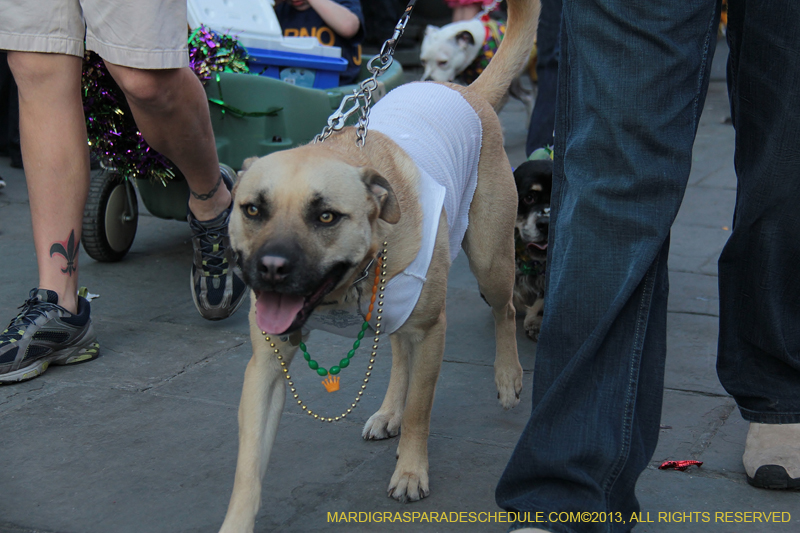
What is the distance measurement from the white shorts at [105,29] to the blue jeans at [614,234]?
1.57 metres

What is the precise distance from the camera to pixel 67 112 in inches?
121

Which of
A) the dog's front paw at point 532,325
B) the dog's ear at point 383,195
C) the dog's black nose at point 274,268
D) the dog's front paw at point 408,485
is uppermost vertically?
the dog's ear at point 383,195

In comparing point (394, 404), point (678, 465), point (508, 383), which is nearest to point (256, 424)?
point (394, 404)

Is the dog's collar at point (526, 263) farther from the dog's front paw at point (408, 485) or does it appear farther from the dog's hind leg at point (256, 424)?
the dog's hind leg at point (256, 424)

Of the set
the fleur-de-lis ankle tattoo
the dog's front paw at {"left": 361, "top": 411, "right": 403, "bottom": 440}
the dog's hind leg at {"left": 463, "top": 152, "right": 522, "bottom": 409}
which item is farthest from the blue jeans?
the fleur-de-lis ankle tattoo

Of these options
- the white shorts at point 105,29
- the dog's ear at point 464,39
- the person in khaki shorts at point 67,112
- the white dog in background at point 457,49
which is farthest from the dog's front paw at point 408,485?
the dog's ear at point 464,39

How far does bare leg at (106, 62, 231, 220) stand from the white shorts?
0.06 metres

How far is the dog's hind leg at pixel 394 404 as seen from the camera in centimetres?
266

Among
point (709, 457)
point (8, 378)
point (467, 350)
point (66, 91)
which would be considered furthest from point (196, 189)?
point (709, 457)

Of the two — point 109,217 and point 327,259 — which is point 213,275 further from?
point 327,259

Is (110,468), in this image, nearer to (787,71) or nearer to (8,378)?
(8,378)

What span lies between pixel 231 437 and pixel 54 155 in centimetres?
130

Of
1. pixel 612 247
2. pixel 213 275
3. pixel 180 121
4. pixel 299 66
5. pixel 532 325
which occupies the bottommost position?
pixel 532 325

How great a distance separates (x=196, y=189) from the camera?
353 centimetres
